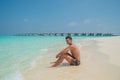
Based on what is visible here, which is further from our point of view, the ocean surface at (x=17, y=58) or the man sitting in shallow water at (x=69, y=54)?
the man sitting in shallow water at (x=69, y=54)

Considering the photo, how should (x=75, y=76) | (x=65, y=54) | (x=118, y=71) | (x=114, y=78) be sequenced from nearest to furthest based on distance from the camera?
(x=114, y=78) → (x=75, y=76) → (x=118, y=71) → (x=65, y=54)

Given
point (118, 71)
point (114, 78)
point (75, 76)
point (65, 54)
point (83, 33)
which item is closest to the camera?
point (114, 78)

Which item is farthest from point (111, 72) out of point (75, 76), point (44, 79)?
point (44, 79)

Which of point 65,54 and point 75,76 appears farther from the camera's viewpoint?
point 65,54

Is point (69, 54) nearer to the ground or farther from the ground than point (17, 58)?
farther from the ground

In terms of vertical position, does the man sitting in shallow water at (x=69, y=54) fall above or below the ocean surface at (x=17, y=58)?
above

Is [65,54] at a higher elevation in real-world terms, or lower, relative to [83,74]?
higher

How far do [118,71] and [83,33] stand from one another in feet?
351

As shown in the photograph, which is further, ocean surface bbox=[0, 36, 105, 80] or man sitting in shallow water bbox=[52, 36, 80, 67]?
man sitting in shallow water bbox=[52, 36, 80, 67]

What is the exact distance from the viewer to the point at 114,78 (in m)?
5.16

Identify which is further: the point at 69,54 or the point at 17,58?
the point at 17,58

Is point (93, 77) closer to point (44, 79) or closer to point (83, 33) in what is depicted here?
point (44, 79)

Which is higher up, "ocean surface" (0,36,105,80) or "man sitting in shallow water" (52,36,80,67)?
"man sitting in shallow water" (52,36,80,67)

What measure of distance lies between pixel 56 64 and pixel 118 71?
7.82ft
